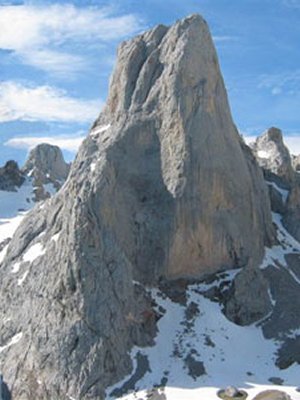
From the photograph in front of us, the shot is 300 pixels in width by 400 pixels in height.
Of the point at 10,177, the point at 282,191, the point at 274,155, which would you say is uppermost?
the point at 10,177

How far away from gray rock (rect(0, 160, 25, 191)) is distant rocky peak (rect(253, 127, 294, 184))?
51.6m

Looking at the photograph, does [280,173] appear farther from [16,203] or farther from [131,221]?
[16,203]

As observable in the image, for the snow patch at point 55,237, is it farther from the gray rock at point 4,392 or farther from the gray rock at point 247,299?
the gray rock at point 247,299

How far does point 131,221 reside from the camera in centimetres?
6850

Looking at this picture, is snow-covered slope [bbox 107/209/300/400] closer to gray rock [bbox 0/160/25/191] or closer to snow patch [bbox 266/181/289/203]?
snow patch [bbox 266/181/289/203]

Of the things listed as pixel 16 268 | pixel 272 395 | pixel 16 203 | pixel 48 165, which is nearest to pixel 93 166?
pixel 16 268

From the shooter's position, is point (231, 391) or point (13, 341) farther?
point (13, 341)

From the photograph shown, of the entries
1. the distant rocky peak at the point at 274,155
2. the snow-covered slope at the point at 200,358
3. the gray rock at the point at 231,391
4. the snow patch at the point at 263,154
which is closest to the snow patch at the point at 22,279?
the snow-covered slope at the point at 200,358

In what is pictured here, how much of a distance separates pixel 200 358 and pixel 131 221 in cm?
1685

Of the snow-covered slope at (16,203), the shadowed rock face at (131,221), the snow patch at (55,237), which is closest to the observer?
the shadowed rock face at (131,221)

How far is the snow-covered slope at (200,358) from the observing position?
54.4 m

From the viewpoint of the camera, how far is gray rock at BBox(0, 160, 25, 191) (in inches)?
5266

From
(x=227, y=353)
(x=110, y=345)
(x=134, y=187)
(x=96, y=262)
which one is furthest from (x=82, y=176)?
(x=227, y=353)

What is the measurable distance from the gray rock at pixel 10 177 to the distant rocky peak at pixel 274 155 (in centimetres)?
5164
